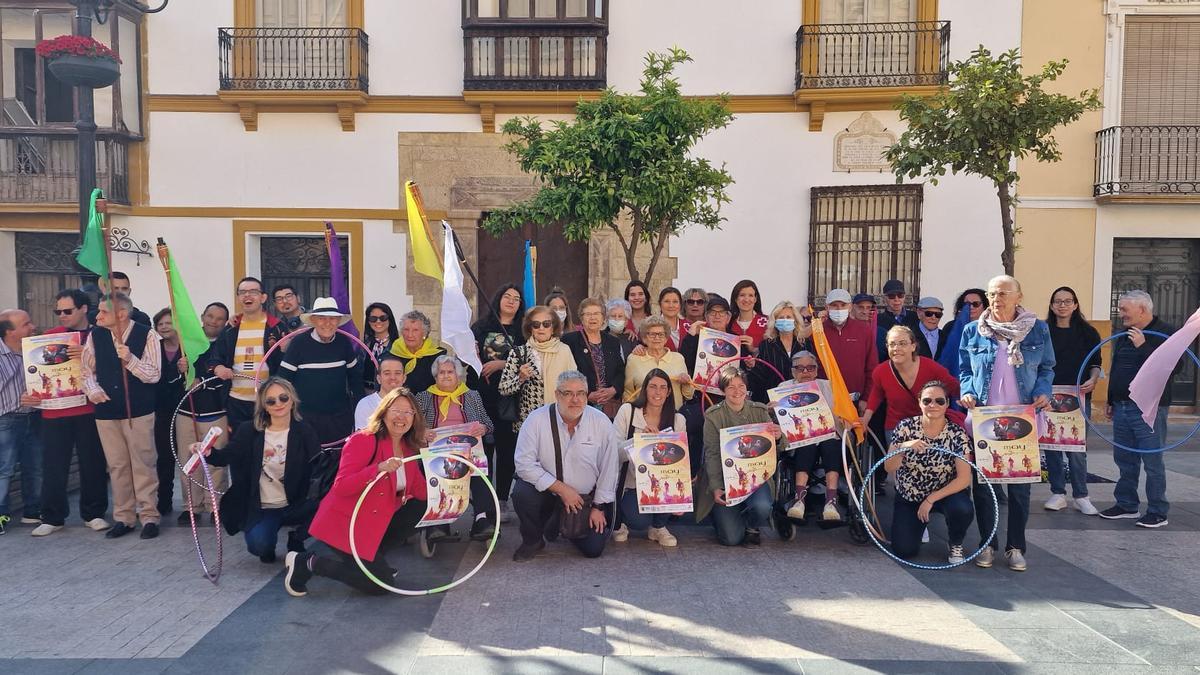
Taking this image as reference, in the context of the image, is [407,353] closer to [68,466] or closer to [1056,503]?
[68,466]

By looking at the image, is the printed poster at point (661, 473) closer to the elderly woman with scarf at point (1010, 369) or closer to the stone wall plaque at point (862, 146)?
the elderly woman with scarf at point (1010, 369)

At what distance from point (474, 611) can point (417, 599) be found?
46cm

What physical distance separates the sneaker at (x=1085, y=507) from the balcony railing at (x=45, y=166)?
1348cm

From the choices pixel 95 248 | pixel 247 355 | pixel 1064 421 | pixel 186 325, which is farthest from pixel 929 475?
pixel 95 248

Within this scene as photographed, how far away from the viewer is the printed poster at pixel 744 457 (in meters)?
6.18

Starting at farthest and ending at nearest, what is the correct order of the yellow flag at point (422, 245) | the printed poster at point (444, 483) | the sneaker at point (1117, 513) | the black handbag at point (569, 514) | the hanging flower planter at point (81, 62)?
the hanging flower planter at point (81, 62), the sneaker at point (1117, 513), the yellow flag at point (422, 245), the black handbag at point (569, 514), the printed poster at point (444, 483)

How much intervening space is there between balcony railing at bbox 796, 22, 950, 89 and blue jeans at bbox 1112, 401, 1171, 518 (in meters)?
6.92

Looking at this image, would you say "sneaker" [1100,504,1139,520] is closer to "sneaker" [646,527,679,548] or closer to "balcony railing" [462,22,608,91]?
"sneaker" [646,527,679,548]

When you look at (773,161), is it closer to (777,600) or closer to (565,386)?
(565,386)

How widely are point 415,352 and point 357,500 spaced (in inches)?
74.6

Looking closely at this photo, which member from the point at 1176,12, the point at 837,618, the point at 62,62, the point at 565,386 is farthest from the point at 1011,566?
the point at 1176,12

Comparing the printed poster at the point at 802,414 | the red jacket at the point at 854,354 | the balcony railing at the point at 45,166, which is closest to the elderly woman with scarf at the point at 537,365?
the printed poster at the point at 802,414

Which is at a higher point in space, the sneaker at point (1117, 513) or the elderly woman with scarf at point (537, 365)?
the elderly woman with scarf at point (537, 365)

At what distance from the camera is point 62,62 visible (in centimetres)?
804
